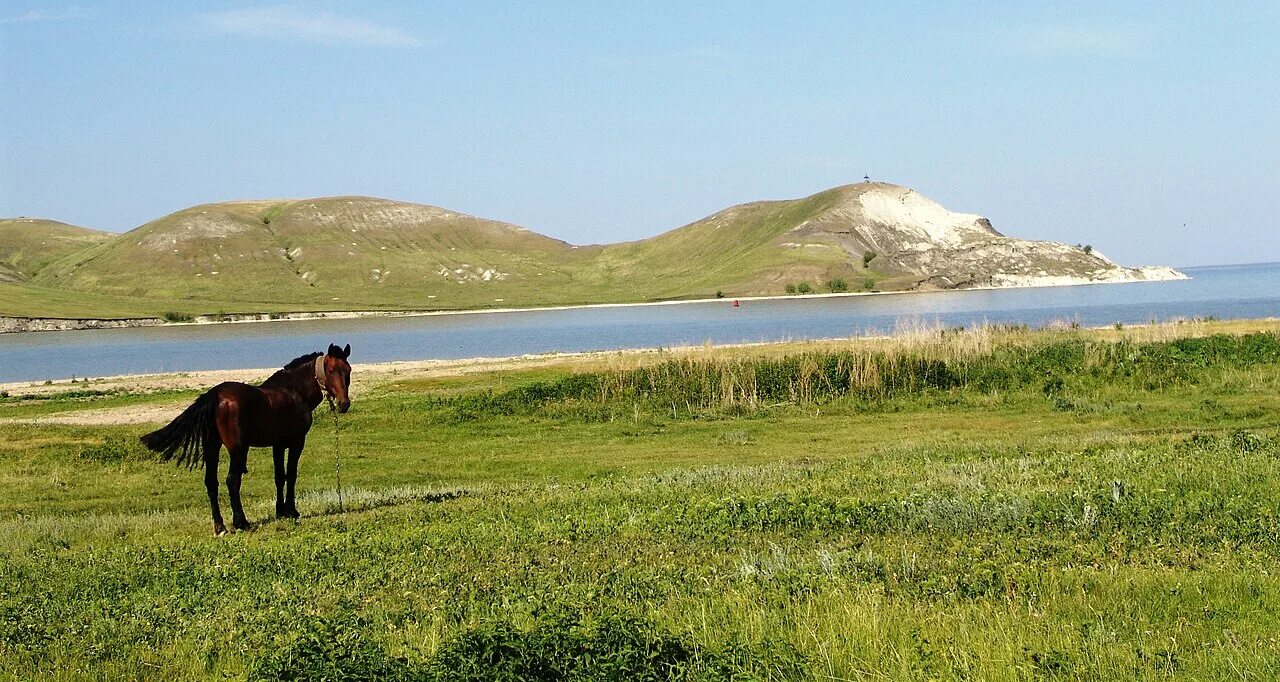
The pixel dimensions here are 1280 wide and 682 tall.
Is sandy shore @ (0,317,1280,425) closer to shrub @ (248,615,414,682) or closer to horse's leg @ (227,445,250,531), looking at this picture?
horse's leg @ (227,445,250,531)

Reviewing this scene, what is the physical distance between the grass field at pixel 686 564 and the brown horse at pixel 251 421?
774mm

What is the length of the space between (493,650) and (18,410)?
38.7 metres

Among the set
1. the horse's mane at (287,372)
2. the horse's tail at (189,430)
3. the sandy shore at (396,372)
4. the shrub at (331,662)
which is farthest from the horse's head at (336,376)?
the sandy shore at (396,372)

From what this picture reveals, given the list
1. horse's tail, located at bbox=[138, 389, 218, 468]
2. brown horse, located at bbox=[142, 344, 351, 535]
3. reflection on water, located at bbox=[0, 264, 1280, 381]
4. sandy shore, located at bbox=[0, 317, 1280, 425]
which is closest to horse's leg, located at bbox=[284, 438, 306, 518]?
brown horse, located at bbox=[142, 344, 351, 535]

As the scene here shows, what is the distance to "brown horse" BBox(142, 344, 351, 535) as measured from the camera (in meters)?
14.6

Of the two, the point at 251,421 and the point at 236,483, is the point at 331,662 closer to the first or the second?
the point at 236,483

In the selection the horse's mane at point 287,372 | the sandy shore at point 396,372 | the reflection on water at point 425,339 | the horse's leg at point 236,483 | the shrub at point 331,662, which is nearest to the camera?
the shrub at point 331,662

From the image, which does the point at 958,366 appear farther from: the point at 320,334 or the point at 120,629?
the point at 320,334

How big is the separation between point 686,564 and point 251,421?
7474mm

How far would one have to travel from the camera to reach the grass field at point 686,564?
6.70m

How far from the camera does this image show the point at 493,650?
257 inches

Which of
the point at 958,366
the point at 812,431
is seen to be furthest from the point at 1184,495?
the point at 958,366

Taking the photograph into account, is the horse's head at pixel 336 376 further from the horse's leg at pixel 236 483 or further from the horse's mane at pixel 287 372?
the horse's leg at pixel 236 483

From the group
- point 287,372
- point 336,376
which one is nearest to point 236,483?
point 287,372
